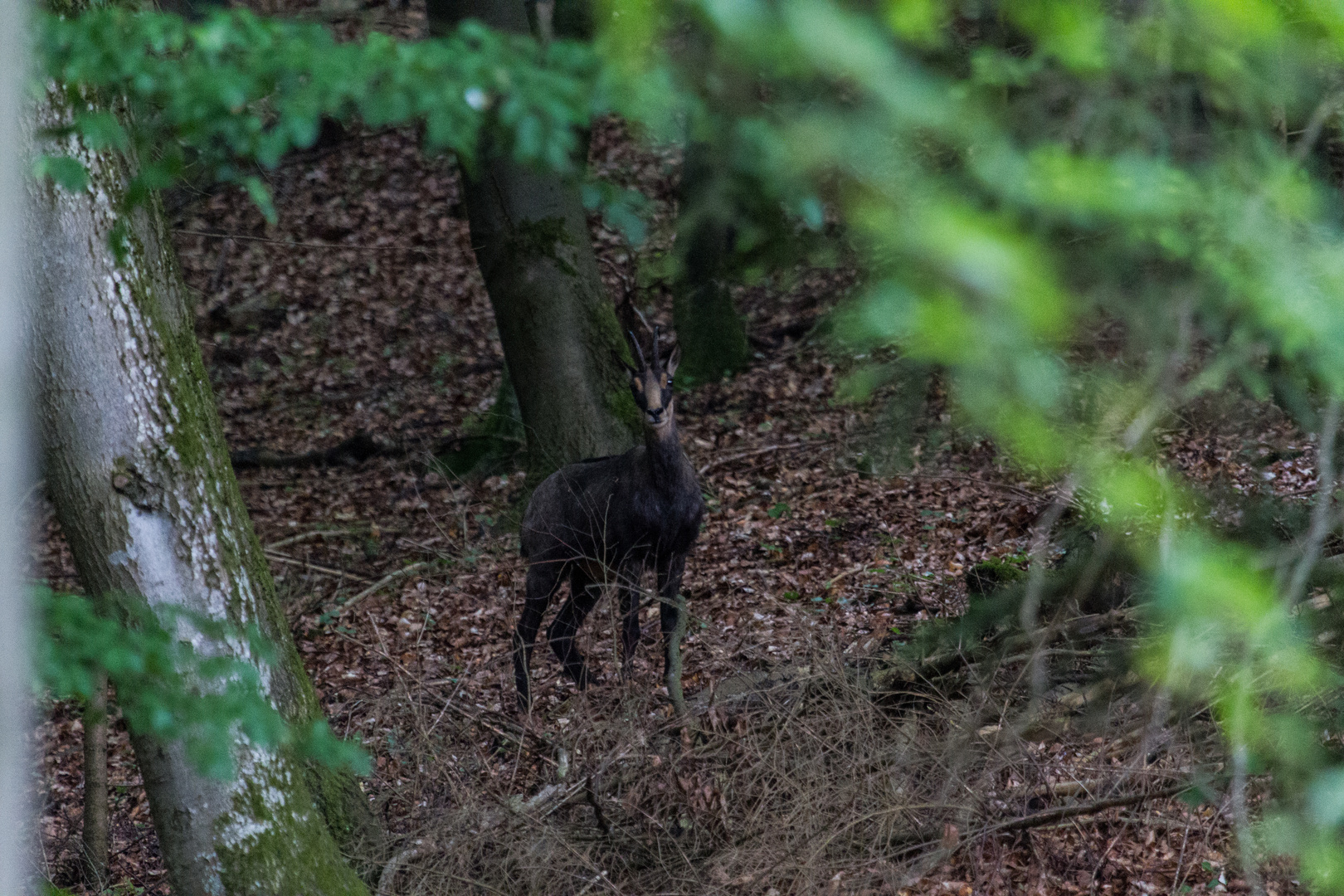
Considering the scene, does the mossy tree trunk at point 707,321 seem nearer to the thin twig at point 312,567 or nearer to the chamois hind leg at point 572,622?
the thin twig at point 312,567

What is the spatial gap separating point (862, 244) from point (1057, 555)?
5006mm

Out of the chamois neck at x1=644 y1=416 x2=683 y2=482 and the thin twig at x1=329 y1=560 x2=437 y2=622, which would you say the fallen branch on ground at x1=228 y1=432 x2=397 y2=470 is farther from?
the chamois neck at x1=644 y1=416 x2=683 y2=482

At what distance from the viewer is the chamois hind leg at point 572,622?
26.7 feet

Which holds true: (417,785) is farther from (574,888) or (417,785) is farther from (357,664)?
(357,664)

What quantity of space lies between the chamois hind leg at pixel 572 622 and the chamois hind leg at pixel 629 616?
231mm

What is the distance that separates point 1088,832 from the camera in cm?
607

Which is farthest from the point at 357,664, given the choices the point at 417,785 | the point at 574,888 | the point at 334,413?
the point at 334,413

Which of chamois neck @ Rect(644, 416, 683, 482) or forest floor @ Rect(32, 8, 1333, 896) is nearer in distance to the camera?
forest floor @ Rect(32, 8, 1333, 896)

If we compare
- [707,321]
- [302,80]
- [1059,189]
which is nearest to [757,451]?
[707,321]

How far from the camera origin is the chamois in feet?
26.4

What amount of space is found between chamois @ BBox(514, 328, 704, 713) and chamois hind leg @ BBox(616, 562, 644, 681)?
0.06ft

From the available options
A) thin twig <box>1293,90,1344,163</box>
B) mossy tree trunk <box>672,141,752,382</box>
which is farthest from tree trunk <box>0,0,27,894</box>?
mossy tree trunk <box>672,141,752,382</box>

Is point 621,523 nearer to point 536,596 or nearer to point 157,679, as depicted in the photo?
point 536,596

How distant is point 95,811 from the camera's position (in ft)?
23.1
